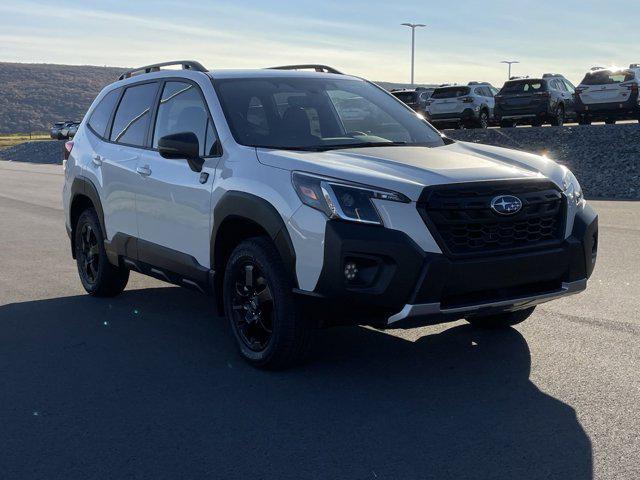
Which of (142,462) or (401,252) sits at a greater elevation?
(401,252)

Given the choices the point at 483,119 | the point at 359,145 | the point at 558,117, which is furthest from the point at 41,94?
the point at 359,145

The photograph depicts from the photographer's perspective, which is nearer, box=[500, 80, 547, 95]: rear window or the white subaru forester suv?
the white subaru forester suv

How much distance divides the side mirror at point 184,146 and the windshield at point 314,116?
26 cm

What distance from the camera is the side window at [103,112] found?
750 centimetres

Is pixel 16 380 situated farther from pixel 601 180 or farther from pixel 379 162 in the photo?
pixel 601 180

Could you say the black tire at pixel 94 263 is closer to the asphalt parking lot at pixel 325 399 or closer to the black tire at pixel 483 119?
the asphalt parking lot at pixel 325 399

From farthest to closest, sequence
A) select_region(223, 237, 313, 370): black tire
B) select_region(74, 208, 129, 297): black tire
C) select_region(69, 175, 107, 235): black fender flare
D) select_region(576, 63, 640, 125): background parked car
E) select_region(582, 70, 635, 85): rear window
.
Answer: select_region(582, 70, 635, 85): rear window
select_region(576, 63, 640, 125): background parked car
select_region(74, 208, 129, 297): black tire
select_region(69, 175, 107, 235): black fender flare
select_region(223, 237, 313, 370): black tire

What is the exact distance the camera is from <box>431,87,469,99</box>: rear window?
1204 inches

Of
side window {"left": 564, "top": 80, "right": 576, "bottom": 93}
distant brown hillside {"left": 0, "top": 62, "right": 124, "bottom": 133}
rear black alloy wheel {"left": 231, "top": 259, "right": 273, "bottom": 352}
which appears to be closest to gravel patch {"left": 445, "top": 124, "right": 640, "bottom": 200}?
side window {"left": 564, "top": 80, "right": 576, "bottom": 93}

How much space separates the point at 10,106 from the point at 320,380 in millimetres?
161462

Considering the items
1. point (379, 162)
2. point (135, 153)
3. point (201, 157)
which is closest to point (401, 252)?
point (379, 162)

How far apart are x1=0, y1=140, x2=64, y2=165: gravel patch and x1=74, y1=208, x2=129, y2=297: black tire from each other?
36.7m

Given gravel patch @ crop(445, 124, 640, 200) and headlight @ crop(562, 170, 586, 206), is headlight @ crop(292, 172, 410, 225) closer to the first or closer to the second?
headlight @ crop(562, 170, 586, 206)

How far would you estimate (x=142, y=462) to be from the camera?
389 cm
